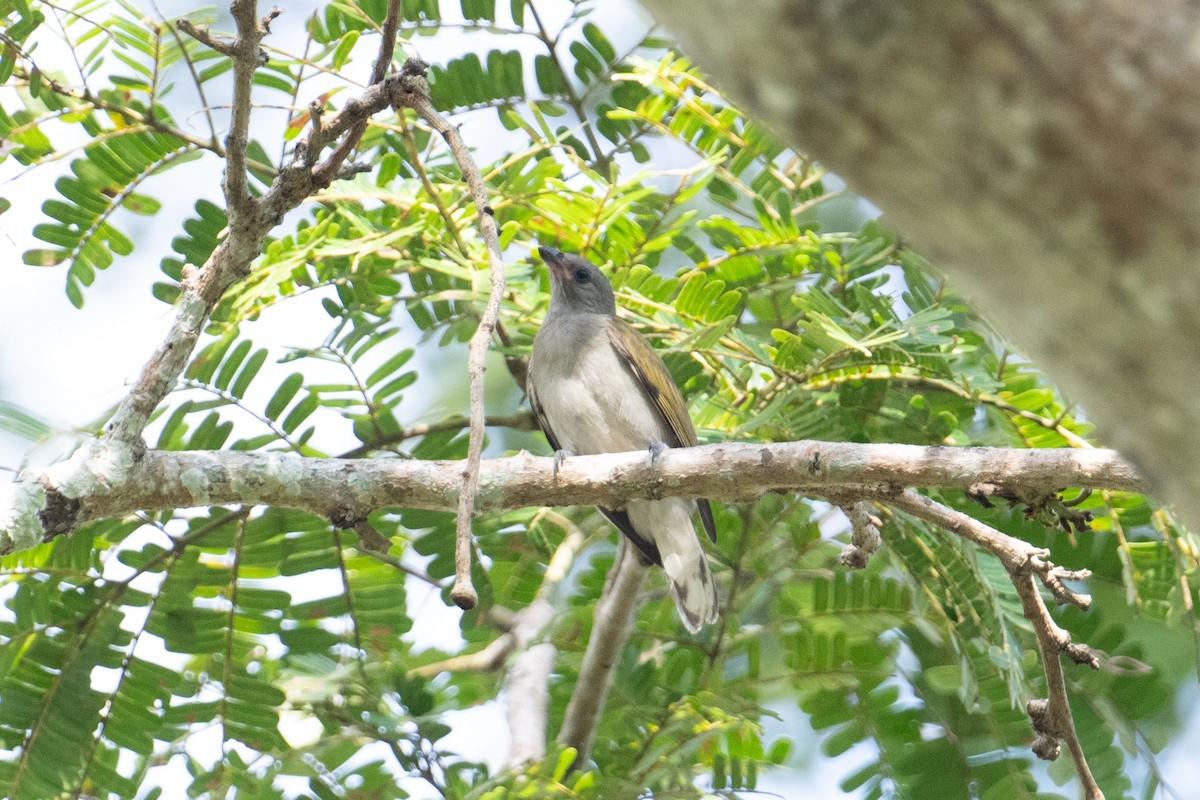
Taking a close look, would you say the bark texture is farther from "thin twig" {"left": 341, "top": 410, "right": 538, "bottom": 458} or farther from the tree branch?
"thin twig" {"left": 341, "top": 410, "right": 538, "bottom": 458}

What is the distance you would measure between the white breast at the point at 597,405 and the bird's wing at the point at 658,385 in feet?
0.23

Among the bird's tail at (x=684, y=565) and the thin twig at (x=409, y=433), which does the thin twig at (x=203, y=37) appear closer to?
the thin twig at (x=409, y=433)

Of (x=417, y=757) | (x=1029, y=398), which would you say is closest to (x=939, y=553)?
(x=1029, y=398)

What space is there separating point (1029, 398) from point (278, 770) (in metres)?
2.91

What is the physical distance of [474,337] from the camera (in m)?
2.63

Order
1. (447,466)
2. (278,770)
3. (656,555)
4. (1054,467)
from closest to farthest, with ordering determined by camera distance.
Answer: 1. (1054,467)
2. (447,466)
3. (278,770)
4. (656,555)

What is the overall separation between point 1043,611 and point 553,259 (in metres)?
2.76

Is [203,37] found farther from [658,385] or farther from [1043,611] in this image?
[658,385]

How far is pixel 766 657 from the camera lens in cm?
547

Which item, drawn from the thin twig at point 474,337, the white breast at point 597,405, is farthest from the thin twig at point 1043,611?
the white breast at point 597,405

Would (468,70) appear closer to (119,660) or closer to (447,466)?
(447,466)

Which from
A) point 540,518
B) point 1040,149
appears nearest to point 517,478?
point 540,518

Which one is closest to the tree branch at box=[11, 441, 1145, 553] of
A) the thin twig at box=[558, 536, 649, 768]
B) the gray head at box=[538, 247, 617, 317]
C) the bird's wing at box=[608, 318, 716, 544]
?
the thin twig at box=[558, 536, 649, 768]

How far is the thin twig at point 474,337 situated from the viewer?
1955mm
